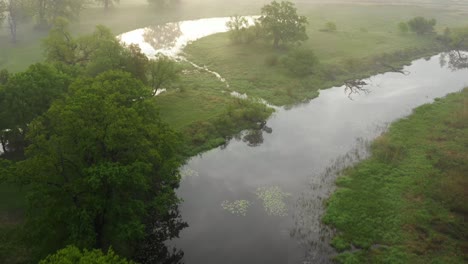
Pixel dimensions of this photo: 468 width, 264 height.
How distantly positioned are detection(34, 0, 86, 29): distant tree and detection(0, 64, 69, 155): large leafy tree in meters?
56.8

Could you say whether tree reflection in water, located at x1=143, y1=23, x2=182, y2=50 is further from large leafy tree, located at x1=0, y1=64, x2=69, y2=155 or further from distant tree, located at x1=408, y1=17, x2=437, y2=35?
distant tree, located at x1=408, y1=17, x2=437, y2=35

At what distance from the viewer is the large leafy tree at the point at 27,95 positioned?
44.0m

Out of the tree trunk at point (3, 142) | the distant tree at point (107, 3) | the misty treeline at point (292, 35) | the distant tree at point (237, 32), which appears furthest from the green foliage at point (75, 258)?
the distant tree at point (107, 3)

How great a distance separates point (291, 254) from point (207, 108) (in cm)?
3445

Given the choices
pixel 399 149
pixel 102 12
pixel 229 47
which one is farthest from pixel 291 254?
pixel 102 12

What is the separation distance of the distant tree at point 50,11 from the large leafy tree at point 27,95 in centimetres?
5681

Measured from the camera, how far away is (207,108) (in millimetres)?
63125

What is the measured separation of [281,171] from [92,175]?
26343 mm

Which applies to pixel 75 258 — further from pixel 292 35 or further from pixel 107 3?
pixel 107 3

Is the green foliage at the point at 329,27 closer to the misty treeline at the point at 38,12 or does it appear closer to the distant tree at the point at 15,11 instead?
the misty treeline at the point at 38,12

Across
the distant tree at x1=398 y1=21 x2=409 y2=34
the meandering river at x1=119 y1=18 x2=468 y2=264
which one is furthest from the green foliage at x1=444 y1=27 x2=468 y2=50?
the meandering river at x1=119 y1=18 x2=468 y2=264

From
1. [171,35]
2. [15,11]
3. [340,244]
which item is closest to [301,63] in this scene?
[171,35]

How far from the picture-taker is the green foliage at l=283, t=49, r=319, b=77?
7775 cm

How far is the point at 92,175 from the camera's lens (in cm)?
2969
